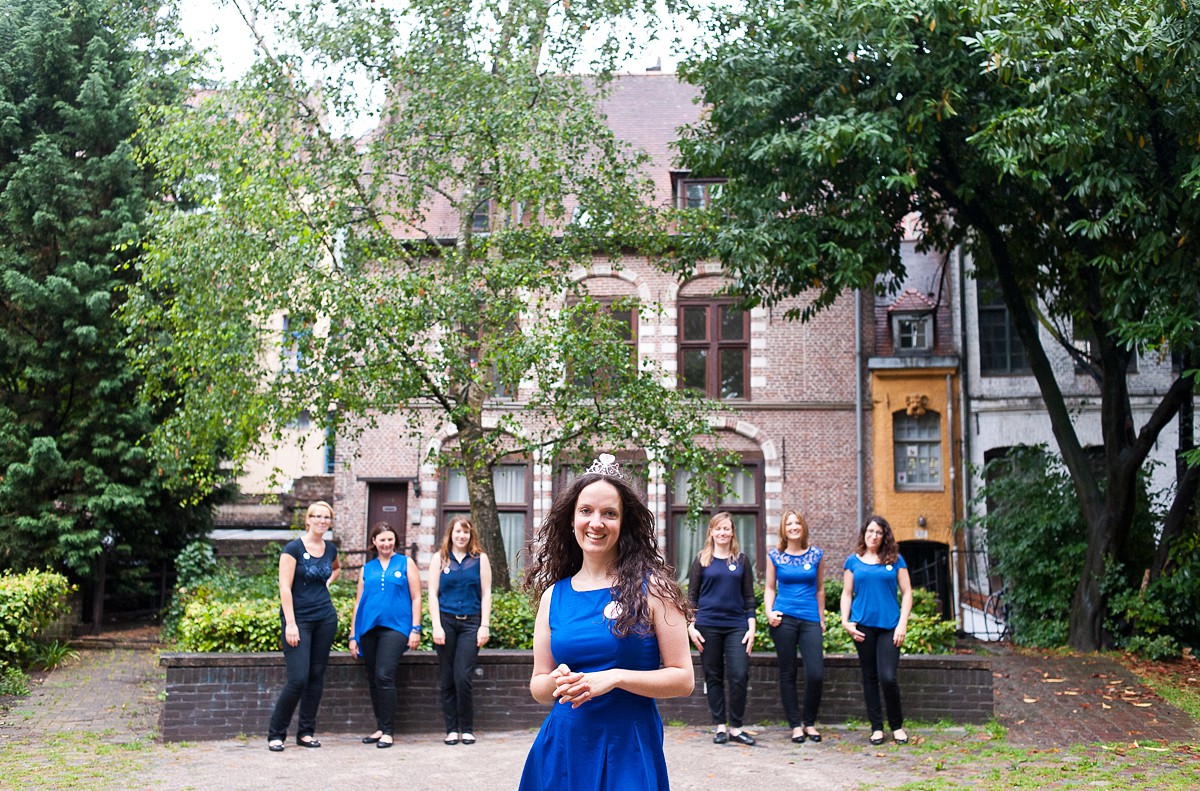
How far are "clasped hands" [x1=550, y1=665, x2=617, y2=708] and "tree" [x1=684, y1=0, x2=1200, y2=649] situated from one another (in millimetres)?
8900

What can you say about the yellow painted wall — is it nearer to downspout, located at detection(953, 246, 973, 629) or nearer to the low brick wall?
downspout, located at detection(953, 246, 973, 629)

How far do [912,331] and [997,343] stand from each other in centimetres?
173

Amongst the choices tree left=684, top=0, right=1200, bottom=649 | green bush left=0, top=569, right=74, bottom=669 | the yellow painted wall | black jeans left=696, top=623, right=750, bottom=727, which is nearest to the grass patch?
green bush left=0, top=569, right=74, bottom=669

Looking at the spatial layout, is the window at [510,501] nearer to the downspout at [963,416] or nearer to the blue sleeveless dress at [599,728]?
the downspout at [963,416]

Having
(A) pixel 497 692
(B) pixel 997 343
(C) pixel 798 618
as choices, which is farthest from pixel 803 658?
(B) pixel 997 343

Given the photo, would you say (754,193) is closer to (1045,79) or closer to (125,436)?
(1045,79)

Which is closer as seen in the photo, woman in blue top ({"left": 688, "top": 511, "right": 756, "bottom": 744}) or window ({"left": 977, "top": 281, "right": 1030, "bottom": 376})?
woman in blue top ({"left": 688, "top": 511, "right": 756, "bottom": 744})

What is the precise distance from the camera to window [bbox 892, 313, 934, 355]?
23.7 metres

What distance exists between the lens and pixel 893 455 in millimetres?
22953

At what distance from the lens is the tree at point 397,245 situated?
42.9ft

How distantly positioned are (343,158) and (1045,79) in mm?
8252

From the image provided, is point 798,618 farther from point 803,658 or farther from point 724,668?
point 724,668

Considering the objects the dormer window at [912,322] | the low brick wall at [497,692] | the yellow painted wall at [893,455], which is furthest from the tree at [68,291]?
the dormer window at [912,322]

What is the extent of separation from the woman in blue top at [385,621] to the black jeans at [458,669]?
29 centimetres
